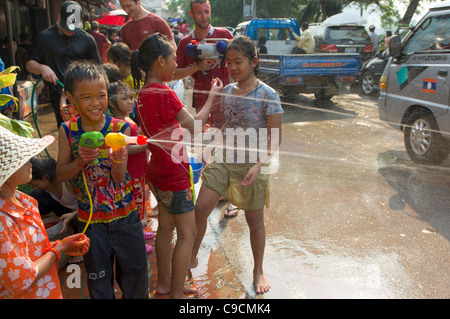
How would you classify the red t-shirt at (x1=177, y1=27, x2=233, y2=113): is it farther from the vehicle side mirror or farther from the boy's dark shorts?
the vehicle side mirror

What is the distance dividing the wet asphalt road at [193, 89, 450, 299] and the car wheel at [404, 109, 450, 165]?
159 millimetres

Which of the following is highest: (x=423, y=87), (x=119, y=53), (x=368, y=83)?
(x=119, y=53)

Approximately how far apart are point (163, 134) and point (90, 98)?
492mm

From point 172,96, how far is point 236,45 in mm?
606

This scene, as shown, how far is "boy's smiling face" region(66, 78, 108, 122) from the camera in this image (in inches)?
81.7

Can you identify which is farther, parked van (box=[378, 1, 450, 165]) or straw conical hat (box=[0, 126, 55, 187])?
parked van (box=[378, 1, 450, 165])

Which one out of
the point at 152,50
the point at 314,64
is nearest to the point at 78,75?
the point at 152,50

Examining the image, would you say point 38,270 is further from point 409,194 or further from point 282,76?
point 282,76

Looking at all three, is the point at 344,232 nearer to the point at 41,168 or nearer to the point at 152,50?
the point at 152,50

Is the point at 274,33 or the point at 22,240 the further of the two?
the point at 274,33

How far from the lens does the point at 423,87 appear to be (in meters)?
5.27

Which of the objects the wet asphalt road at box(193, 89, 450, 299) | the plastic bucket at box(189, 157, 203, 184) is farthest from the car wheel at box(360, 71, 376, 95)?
the plastic bucket at box(189, 157, 203, 184)

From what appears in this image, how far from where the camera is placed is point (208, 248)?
346 centimetres
